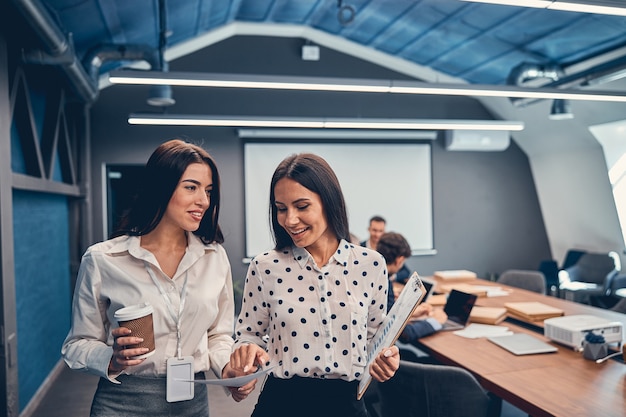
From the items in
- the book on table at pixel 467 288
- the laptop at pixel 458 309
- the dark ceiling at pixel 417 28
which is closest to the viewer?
the laptop at pixel 458 309

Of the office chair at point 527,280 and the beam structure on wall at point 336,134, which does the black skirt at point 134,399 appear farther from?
the beam structure on wall at point 336,134

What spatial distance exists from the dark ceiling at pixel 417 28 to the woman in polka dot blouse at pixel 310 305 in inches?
122

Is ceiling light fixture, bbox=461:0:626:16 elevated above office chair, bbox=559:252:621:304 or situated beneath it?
elevated above

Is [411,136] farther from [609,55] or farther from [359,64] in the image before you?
[609,55]

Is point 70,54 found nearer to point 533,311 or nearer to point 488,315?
point 488,315

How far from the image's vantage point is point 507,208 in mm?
8039

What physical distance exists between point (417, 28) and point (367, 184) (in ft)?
7.58

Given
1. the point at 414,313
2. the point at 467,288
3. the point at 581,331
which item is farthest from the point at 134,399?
the point at 467,288

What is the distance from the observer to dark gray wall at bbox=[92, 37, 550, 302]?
22.3 feet

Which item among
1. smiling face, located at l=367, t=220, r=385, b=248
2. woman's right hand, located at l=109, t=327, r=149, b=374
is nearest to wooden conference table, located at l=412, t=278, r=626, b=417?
woman's right hand, located at l=109, t=327, r=149, b=374

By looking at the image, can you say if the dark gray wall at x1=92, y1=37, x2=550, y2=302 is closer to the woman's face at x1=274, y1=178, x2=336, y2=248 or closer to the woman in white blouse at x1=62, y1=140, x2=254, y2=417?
the woman in white blouse at x1=62, y1=140, x2=254, y2=417

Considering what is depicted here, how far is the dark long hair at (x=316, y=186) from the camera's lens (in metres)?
1.48

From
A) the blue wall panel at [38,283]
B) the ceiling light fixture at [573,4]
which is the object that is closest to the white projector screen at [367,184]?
the blue wall panel at [38,283]

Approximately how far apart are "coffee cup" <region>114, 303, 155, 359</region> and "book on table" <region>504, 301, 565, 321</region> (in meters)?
2.72
